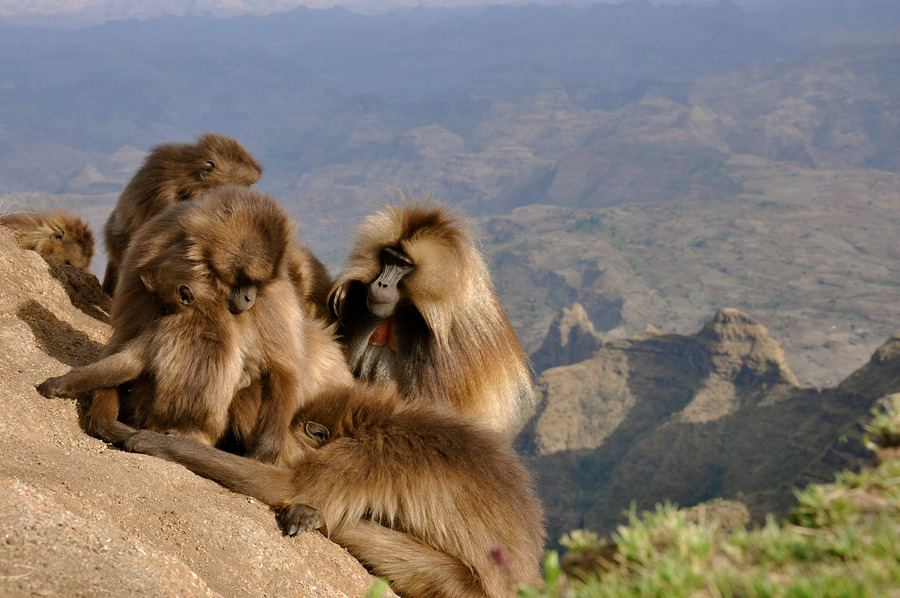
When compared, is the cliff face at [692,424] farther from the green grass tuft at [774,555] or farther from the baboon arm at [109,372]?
the green grass tuft at [774,555]

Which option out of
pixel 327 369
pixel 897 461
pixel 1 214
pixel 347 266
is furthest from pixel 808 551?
pixel 1 214

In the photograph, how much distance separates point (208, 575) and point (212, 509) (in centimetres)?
54

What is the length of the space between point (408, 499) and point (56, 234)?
6668 millimetres

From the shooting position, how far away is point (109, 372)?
4531 mm

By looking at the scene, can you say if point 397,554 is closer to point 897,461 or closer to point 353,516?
point 353,516

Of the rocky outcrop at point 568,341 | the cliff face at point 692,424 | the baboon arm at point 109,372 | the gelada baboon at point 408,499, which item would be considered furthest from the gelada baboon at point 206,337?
the rocky outcrop at point 568,341

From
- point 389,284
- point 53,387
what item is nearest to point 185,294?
point 53,387

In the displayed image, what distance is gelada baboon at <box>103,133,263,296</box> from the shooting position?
7.91 metres

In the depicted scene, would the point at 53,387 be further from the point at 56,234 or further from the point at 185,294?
the point at 56,234

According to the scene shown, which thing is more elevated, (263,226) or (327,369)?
(263,226)

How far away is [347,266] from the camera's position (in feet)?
21.7

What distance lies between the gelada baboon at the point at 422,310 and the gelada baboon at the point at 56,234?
4.25 metres

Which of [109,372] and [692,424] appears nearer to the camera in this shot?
[109,372]

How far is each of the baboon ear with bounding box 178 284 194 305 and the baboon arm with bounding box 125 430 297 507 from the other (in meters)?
0.90
